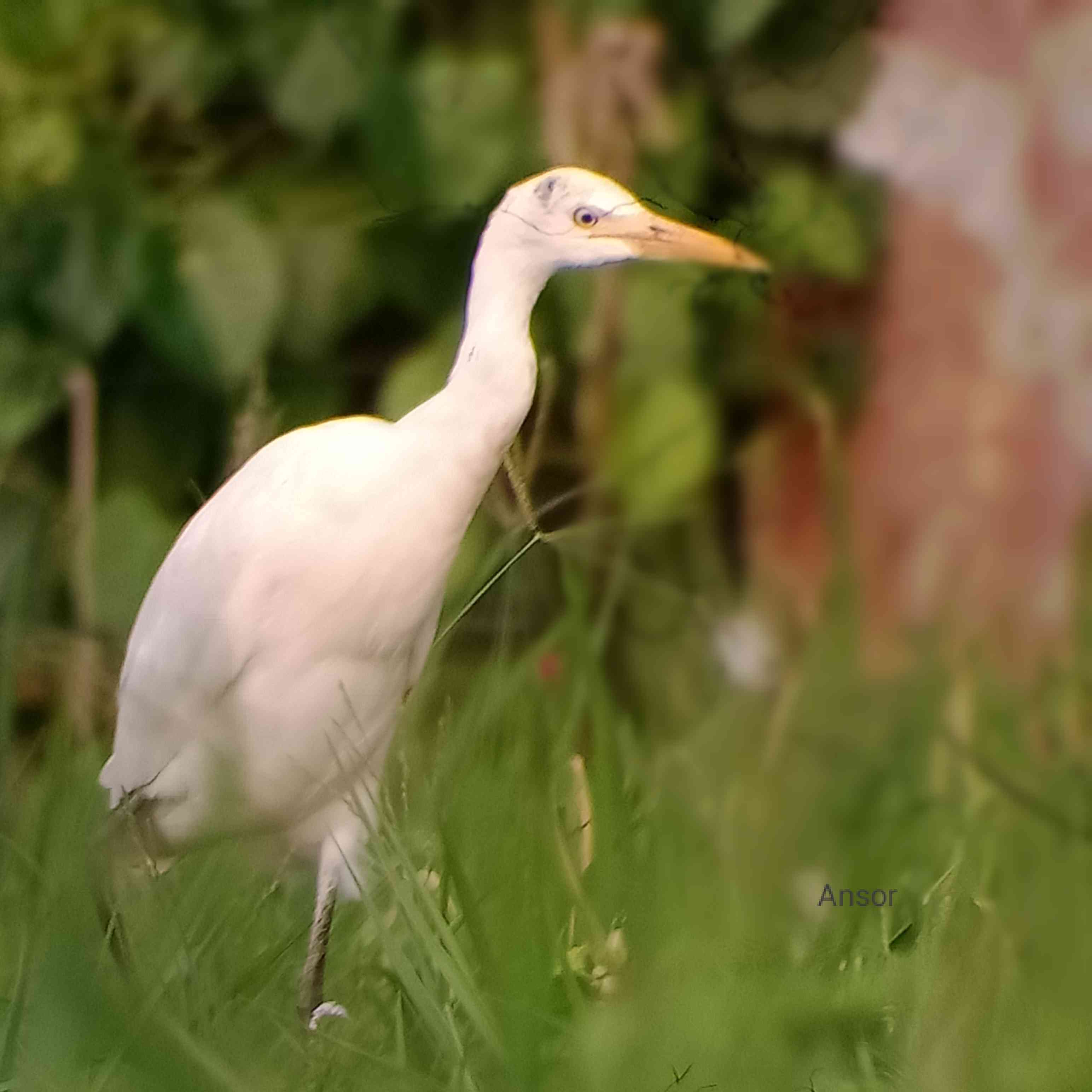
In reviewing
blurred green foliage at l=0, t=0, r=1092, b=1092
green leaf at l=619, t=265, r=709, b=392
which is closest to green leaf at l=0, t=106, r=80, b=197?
blurred green foliage at l=0, t=0, r=1092, b=1092

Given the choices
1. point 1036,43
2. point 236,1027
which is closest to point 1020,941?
point 236,1027

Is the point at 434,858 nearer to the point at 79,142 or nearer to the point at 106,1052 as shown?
the point at 106,1052

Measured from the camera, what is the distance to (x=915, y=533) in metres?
1.07

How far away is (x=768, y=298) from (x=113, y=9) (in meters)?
0.36

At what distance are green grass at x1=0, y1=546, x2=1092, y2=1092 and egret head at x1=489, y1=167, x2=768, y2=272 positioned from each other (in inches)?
6.3

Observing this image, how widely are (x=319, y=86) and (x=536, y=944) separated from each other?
0.54 meters

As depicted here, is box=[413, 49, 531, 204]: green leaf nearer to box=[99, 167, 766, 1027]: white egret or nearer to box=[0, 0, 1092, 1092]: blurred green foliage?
box=[0, 0, 1092, 1092]: blurred green foliage

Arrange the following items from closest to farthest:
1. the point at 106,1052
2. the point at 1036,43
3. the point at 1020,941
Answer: the point at 106,1052, the point at 1020,941, the point at 1036,43

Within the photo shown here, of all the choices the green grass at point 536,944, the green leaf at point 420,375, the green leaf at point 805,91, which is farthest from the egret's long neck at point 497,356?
the green leaf at point 805,91

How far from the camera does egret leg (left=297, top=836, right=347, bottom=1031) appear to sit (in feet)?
1.53

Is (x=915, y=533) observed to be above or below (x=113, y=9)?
below

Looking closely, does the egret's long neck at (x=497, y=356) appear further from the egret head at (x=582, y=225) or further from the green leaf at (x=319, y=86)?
the green leaf at (x=319, y=86)

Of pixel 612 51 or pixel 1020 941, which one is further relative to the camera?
pixel 612 51

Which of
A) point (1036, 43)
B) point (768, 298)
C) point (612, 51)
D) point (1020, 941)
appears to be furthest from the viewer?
point (1036, 43)
